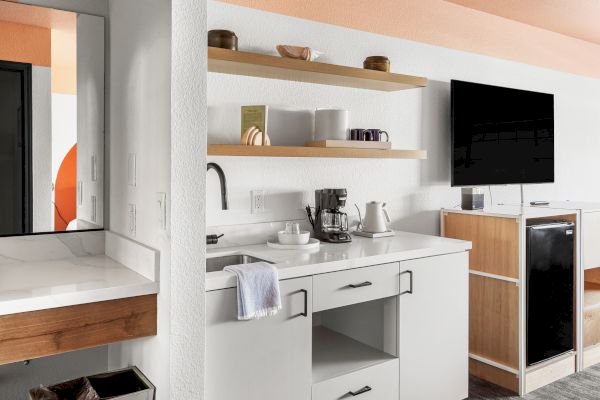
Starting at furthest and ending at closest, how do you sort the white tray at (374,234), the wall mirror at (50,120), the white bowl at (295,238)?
the white tray at (374,234)
the white bowl at (295,238)
the wall mirror at (50,120)

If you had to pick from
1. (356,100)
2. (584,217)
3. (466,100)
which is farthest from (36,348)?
(584,217)

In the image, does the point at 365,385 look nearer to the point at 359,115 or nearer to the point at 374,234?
the point at 374,234

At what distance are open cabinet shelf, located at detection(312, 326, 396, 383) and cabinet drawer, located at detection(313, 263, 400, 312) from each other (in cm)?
31

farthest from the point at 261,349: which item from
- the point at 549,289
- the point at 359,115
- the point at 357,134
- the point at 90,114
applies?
the point at 549,289

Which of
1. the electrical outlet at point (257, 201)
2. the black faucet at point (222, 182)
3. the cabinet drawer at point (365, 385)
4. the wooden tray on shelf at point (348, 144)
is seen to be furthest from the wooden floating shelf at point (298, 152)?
the cabinet drawer at point (365, 385)

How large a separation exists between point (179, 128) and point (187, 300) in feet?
1.85

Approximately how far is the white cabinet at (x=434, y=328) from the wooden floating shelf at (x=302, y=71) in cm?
102

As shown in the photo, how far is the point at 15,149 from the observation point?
6.73 ft

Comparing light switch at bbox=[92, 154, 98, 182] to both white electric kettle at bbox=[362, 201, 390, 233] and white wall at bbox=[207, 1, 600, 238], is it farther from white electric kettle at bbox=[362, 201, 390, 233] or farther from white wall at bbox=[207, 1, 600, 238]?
white electric kettle at bbox=[362, 201, 390, 233]

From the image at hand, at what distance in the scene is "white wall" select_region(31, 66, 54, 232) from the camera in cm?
209

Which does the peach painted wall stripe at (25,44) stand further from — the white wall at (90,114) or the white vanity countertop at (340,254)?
the white vanity countertop at (340,254)

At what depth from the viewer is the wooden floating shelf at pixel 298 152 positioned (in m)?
2.35

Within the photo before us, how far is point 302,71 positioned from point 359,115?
61 cm

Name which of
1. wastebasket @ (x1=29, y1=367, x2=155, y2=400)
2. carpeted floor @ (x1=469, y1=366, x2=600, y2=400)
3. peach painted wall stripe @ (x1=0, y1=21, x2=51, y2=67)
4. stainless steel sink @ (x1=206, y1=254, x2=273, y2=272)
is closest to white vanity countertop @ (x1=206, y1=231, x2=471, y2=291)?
stainless steel sink @ (x1=206, y1=254, x2=273, y2=272)
